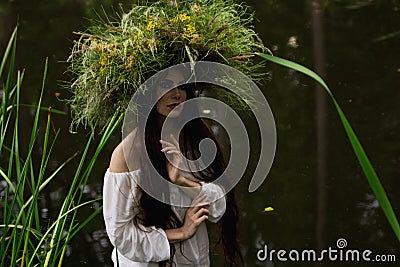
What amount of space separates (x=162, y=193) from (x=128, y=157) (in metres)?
0.12

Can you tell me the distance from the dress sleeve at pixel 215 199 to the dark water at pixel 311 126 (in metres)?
1.05

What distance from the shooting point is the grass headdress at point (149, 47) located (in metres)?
1.41

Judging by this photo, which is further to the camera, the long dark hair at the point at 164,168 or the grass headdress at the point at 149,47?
the long dark hair at the point at 164,168

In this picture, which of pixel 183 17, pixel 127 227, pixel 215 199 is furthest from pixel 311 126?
pixel 183 17

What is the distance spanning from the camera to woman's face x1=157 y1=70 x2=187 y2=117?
4.79 feet

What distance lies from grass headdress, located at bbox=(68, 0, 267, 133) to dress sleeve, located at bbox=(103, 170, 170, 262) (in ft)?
0.51

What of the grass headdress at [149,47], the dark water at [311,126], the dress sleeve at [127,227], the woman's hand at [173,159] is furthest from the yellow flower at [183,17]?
the dark water at [311,126]

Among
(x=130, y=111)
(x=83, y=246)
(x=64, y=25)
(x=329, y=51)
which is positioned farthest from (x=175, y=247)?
(x=64, y=25)

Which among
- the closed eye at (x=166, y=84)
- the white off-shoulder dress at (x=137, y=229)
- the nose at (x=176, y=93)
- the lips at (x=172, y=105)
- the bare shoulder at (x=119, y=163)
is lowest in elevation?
the white off-shoulder dress at (x=137, y=229)

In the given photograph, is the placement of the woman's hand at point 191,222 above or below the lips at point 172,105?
below

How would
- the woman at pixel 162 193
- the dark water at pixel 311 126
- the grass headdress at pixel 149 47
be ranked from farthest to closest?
the dark water at pixel 311 126 → the woman at pixel 162 193 → the grass headdress at pixel 149 47

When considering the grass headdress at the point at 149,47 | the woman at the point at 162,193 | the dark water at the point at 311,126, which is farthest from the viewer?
the dark water at the point at 311,126

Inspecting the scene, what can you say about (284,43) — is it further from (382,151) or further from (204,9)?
(204,9)

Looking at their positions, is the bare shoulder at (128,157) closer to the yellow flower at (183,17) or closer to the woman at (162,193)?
the woman at (162,193)
